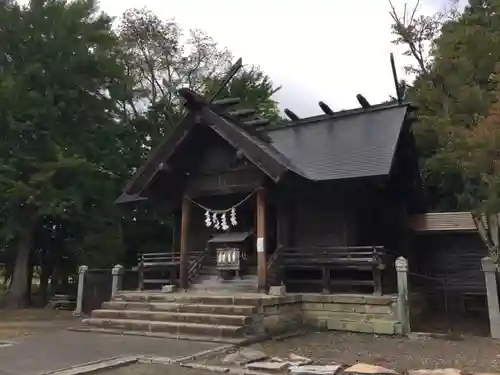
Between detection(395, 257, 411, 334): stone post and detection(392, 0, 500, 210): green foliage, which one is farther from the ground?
detection(392, 0, 500, 210): green foliage

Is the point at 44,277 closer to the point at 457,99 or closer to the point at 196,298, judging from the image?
the point at 196,298

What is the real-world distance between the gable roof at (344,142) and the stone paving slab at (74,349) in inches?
198

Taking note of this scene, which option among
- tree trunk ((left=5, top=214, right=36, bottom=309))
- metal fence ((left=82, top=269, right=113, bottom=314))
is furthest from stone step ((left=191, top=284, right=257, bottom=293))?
tree trunk ((left=5, top=214, right=36, bottom=309))

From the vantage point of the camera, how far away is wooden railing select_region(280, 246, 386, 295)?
35.2 feet

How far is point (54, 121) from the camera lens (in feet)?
58.1

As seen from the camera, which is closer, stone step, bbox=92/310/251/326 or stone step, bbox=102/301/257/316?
stone step, bbox=92/310/251/326

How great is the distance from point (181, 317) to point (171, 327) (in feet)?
1.16

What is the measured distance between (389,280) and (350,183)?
307 cm

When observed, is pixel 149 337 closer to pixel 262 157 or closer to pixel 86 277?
pixel 262 157

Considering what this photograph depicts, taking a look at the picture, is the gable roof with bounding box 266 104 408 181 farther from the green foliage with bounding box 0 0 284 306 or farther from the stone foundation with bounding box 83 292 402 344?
the green foliage with bounding box 0 0 284 306

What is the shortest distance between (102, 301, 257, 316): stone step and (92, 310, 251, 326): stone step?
0.65 ft

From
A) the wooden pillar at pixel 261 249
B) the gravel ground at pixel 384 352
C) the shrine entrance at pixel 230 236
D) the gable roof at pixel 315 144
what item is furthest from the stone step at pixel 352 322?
the gable roof at pixel 315 144

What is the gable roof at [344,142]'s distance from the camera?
37.0 feet

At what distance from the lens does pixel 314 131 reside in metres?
15.3
